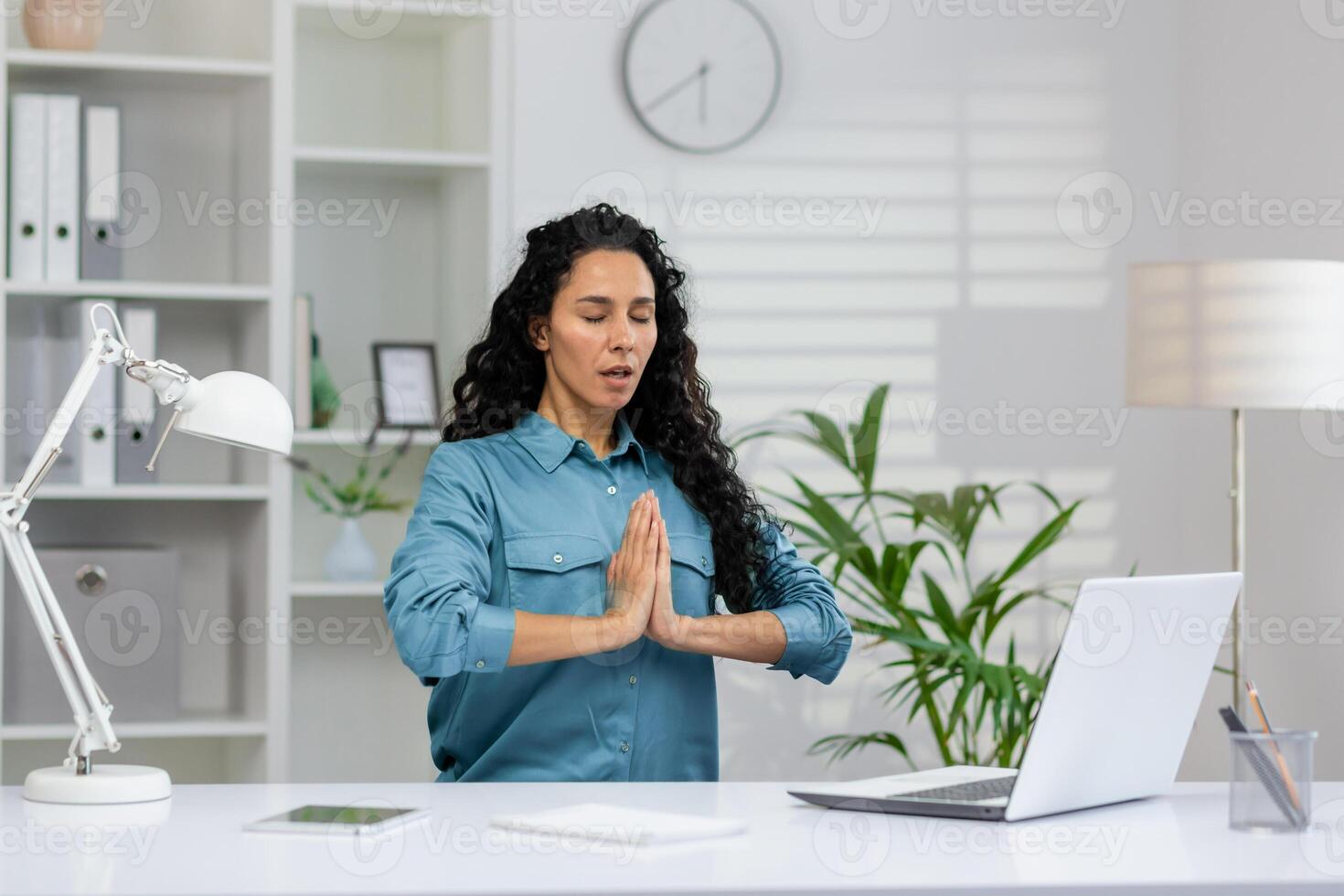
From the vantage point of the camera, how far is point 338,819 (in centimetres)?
143

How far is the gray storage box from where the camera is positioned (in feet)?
9.48

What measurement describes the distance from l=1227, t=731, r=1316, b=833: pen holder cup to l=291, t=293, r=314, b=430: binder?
2023mm

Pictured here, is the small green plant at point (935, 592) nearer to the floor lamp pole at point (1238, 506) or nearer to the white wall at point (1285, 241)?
the floor lamp pole at point (1238, 506)

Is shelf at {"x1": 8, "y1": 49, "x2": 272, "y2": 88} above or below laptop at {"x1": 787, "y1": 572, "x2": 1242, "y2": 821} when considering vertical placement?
above

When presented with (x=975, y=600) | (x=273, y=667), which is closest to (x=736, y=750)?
(x=975, y=600)

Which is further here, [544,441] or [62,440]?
[544,441]

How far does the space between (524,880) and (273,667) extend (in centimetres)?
189

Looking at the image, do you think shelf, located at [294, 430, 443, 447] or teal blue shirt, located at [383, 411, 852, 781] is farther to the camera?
shelf, located at [294, 430, 443, 447]

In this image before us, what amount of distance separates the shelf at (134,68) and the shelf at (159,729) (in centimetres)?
125

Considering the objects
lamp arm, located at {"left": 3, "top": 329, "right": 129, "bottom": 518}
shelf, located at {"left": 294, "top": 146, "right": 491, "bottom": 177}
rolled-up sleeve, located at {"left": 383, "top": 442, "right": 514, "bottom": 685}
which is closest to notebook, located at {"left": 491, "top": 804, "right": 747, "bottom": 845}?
rolled-up sleeve, located at {"left": 383, "top": 442, "right": 514, "bottom": 685}

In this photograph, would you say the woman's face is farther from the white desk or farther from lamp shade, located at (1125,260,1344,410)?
lamp shade, located at (1125,260,1344,410)

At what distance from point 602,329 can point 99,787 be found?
2.89ft

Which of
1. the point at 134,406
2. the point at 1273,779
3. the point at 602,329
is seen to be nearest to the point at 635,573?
the point at 602,329

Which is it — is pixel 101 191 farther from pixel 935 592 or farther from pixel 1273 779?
pixel 1273 779
